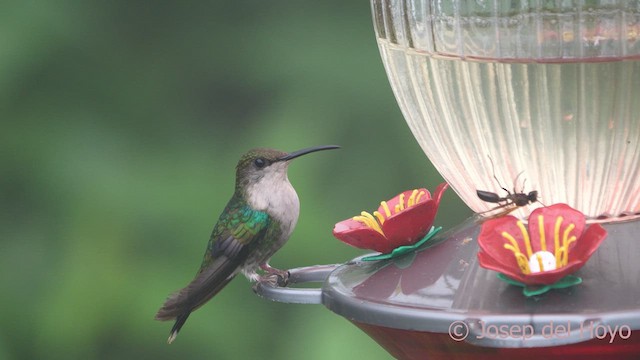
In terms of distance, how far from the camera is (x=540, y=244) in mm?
1809

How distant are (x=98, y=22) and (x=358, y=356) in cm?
122

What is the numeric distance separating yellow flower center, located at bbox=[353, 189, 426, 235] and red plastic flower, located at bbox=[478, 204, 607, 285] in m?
0.30

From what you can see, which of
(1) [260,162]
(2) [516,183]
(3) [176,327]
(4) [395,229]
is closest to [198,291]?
(3) [176,327]

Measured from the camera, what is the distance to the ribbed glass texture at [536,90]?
75.7 inches

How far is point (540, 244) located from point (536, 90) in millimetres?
280

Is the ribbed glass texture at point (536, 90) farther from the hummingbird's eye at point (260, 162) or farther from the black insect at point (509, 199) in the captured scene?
the hummingbird's eye at point (260, 162)

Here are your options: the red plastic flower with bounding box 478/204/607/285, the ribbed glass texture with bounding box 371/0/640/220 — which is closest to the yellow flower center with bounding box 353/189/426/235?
the ribbed glass texture with bounding box 371/0/640/220

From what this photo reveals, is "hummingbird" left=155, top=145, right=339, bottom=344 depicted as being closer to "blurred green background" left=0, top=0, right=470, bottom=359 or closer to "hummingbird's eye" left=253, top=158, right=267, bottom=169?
"hummingbird's eye" left=253, top=158, right=267, bottom=169

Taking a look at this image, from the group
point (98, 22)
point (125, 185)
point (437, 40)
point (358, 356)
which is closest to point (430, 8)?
point (437, 40)

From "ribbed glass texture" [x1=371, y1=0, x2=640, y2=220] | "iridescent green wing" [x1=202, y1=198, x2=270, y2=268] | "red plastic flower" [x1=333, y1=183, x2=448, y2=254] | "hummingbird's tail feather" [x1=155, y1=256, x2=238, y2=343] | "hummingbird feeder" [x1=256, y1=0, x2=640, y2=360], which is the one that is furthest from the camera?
"iridescent green wing" [x1=202, y1=198, x2=270, y2=268]

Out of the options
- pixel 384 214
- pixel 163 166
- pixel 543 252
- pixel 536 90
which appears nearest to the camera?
pixel 543 252

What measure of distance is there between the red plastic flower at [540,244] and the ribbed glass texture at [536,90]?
19 cm

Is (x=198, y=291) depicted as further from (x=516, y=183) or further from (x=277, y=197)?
(x=516, y=183)

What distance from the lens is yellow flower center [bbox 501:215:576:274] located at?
1.76 m
